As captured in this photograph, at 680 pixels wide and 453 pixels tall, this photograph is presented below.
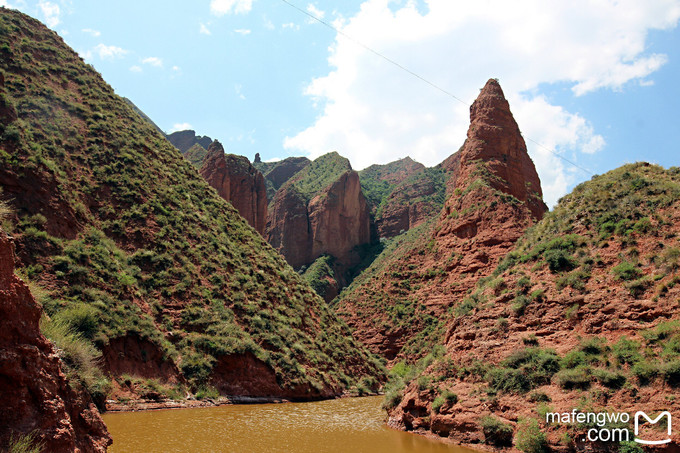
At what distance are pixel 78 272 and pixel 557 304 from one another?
72.8 feet

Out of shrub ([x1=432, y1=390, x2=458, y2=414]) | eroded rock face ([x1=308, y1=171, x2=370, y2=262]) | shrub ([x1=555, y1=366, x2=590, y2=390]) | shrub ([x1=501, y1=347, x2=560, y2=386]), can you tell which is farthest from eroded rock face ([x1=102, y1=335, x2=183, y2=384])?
eroded rock face ([x1=308, y1=171, x2=370, y2=262])

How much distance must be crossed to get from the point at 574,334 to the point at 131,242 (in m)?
25.3

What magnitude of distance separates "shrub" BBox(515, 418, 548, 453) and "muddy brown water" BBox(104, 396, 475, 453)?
165cm

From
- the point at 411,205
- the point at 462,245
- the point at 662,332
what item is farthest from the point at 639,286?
the point at 411,205

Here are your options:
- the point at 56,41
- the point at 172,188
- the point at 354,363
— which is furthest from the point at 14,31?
the point at 354,363

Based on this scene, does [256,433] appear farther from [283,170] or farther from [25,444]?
[283,170]

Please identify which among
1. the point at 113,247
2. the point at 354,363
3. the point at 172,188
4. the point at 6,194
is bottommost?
the point at 354,363

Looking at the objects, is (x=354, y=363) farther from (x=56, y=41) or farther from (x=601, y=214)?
(x=56, y=41)

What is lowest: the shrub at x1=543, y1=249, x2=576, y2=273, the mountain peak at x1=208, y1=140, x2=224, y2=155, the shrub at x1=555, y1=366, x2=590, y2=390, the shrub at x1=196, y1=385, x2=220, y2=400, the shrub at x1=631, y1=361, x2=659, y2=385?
the shrub at x1=196, y1=385, x2=220, y2=400

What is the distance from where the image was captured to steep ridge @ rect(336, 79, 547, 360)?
43500 millimetres

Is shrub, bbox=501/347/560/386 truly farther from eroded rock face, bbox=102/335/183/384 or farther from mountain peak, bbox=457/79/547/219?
mountain peak, bbox=457/79/547/219

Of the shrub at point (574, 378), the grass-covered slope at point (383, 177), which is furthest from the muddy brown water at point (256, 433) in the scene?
the grass-covered slope at point (383, 177)

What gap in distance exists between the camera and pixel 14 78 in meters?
31.5

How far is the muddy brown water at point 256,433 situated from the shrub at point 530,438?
5.43ft
